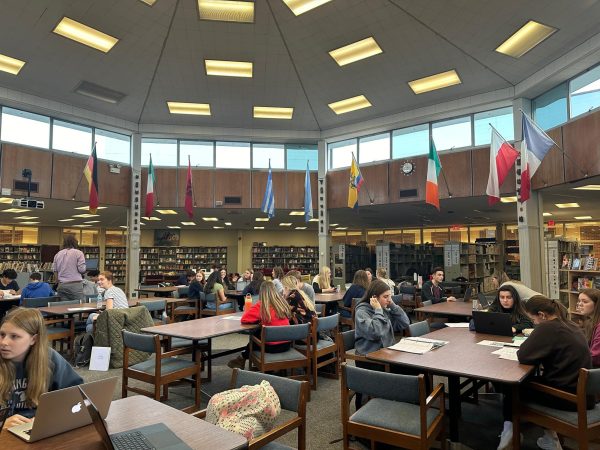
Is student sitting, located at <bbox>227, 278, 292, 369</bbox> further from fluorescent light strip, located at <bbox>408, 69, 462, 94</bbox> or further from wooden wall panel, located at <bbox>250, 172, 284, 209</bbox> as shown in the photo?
wooden wall panel, located at <bbox>250, 172, 284, 209</bbox>

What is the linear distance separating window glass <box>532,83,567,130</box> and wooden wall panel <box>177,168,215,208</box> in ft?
30.1

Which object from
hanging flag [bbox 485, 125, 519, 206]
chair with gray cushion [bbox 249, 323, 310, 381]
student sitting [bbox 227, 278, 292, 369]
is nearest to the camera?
chair with gray cushion [bbox 249, 323, 310, 381]

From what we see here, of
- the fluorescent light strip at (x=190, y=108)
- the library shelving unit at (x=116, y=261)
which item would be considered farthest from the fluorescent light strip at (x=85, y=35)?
the library shelving unit at (x=116, y=261)

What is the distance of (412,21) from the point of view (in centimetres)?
847

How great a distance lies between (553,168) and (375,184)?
4762 millimetres

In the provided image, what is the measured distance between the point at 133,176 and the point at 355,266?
25.4 feet

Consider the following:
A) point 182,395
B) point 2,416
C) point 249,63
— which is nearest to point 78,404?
point 2,416

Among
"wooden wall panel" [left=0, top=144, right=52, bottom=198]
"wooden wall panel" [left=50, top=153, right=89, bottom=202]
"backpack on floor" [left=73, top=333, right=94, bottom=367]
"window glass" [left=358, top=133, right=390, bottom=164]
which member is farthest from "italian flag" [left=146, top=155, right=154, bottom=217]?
"window glass" [left=358, top=133, right=390, bottom=164]

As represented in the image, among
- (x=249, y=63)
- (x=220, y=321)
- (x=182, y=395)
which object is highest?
(x=249, y=63)

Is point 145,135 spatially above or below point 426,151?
above

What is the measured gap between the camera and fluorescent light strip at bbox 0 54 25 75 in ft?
30.8

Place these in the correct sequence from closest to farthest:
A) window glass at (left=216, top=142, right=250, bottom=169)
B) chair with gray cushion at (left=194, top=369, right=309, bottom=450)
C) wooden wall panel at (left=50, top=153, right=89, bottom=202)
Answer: chair with gray cushion at (left=194, top=369, right=309, bottom=450)
wooden wall panel at (left=50, top=153, right=89, bottom=202)
window glass at (left=216, top=142, right=250, bottom=169)

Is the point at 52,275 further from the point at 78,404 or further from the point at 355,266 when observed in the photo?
the point at 78,404

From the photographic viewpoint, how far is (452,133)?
11.4 m
